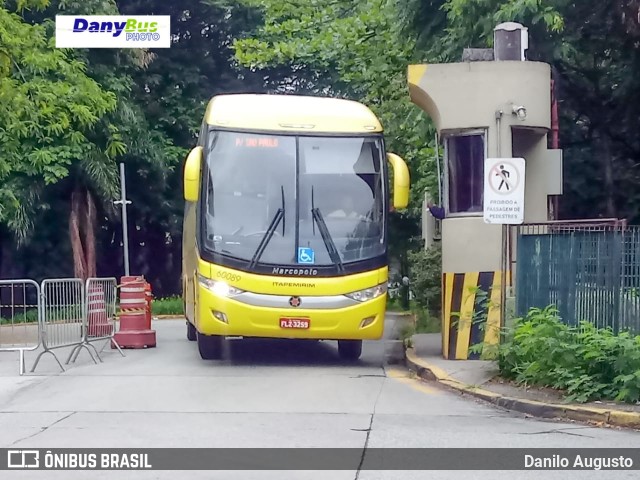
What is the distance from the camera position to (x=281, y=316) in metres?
14.4

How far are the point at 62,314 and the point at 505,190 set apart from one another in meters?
6.73

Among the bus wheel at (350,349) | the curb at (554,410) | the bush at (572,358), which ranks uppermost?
the bush at (572,358)

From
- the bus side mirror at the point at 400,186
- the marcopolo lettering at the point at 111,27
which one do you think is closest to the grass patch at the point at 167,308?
the marcopolo lettering at the point at 111,27

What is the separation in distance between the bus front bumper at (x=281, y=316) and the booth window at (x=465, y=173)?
6.46 feet

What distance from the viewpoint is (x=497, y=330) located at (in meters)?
13.4

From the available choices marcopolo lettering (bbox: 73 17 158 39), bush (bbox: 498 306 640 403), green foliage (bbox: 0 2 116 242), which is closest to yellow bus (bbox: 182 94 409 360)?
bush (bbox: 498 306 640 403)

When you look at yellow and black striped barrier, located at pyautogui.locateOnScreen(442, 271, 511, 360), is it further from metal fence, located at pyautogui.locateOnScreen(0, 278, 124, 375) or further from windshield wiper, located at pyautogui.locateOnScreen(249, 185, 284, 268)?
metal fence, located at pyautogui.locateOnScreen(0, 278, 124, 375)

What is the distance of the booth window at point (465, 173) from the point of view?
48.8 ft

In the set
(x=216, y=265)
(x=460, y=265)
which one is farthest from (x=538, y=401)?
(x=216, y=265)

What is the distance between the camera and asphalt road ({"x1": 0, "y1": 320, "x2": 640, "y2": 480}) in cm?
917

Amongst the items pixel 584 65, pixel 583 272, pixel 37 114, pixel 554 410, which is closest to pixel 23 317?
pixel 37 114

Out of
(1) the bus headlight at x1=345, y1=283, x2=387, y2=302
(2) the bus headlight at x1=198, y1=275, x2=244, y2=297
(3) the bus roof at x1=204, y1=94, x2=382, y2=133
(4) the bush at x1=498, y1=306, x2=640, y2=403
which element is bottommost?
(4) the bush at x1=498, y1=306, x2=640, y2=403

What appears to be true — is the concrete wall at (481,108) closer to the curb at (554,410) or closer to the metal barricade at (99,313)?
the curb at (554,410)
